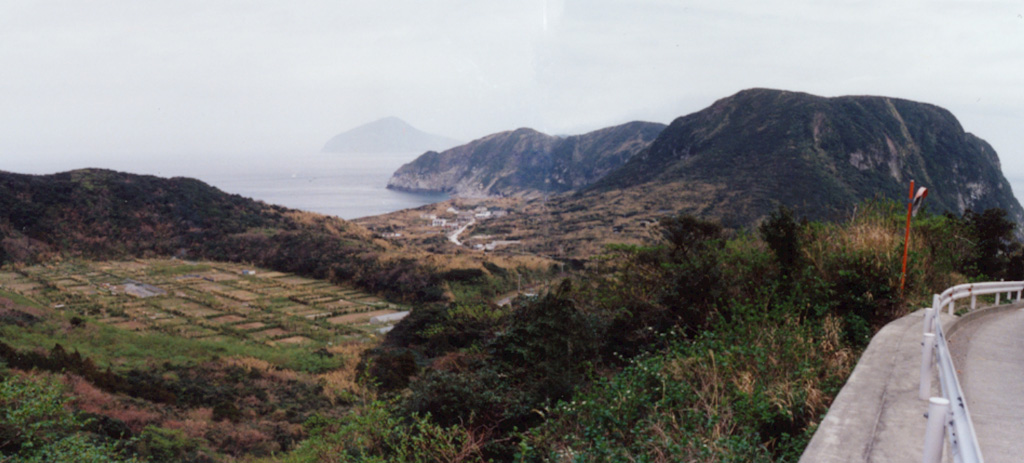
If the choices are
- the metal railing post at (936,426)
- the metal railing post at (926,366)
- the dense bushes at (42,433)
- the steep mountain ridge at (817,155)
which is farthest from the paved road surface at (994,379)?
the steep mountain ridge at (817,155)

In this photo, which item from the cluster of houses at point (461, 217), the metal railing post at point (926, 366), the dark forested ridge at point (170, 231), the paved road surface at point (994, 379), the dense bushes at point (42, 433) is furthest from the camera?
the cluster of houses at point (461, 217)

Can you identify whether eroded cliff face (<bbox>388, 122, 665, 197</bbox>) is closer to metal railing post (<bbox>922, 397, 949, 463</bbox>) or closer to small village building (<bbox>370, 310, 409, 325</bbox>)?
small village building (<bbox>370, 310, 409, 325</bbox>)

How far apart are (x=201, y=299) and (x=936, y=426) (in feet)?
101

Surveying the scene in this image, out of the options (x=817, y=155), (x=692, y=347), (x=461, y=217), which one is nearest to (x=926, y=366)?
(x=692, y=347)

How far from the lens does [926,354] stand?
13.7 ft

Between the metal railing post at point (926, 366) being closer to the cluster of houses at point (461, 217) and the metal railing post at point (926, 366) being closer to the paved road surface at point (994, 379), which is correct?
the paved road surface at point (994, 379)

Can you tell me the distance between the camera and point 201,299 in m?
27.4

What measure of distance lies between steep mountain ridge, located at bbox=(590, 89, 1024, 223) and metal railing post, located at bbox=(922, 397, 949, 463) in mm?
55934

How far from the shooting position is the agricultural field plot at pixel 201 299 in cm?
2219

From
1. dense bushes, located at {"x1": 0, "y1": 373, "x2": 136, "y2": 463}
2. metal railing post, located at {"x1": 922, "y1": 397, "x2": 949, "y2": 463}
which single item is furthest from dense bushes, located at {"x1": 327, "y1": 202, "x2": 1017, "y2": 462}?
dense bushes, located at {"x1": 0, "y1": 373, "x2": 136, "y2": 463}

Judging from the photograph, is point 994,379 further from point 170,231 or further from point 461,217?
point 461,217

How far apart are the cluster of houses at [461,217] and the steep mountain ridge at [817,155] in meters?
22.7

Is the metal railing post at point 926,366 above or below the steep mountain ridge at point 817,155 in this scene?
below

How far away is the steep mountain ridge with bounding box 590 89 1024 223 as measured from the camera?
66.2 m
